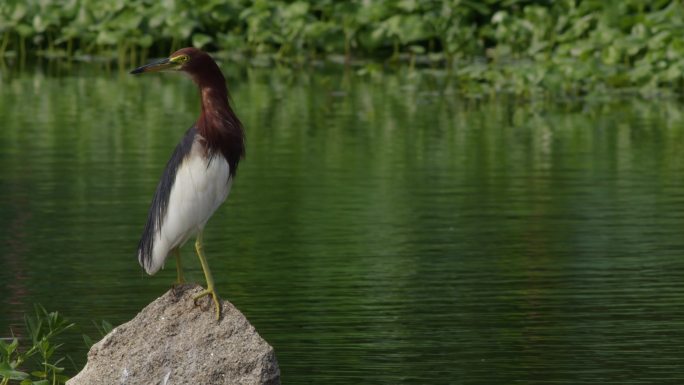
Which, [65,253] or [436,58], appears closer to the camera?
[65,253]

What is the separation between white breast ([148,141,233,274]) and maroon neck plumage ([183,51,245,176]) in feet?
0.17

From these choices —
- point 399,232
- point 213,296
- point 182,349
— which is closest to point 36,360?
point 182,349

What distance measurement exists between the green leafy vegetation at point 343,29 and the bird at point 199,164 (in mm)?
17044

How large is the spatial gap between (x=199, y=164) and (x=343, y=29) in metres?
20.7

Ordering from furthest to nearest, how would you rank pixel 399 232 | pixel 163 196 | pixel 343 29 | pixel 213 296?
pixel 343 29 < pixel 399 232 < pixel 163 196 < pixel 213 296

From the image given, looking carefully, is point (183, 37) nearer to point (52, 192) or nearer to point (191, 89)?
point (191, 89)

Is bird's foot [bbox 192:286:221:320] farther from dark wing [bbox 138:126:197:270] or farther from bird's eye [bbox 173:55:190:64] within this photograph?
bird's eye [bbox 173:55:190:64]

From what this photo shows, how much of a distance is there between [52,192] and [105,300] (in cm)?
465

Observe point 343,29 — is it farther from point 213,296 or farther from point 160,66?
point 213,296

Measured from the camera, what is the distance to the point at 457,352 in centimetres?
1113

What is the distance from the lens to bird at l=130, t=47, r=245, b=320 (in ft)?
30.4

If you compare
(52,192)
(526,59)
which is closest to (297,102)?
(526,59)

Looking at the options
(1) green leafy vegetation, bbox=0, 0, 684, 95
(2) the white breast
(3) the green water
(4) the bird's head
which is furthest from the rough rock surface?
(1) green leafy vegetation, bbox=0, 0, 684, 95

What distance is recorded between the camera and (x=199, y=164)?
9.30 metres
